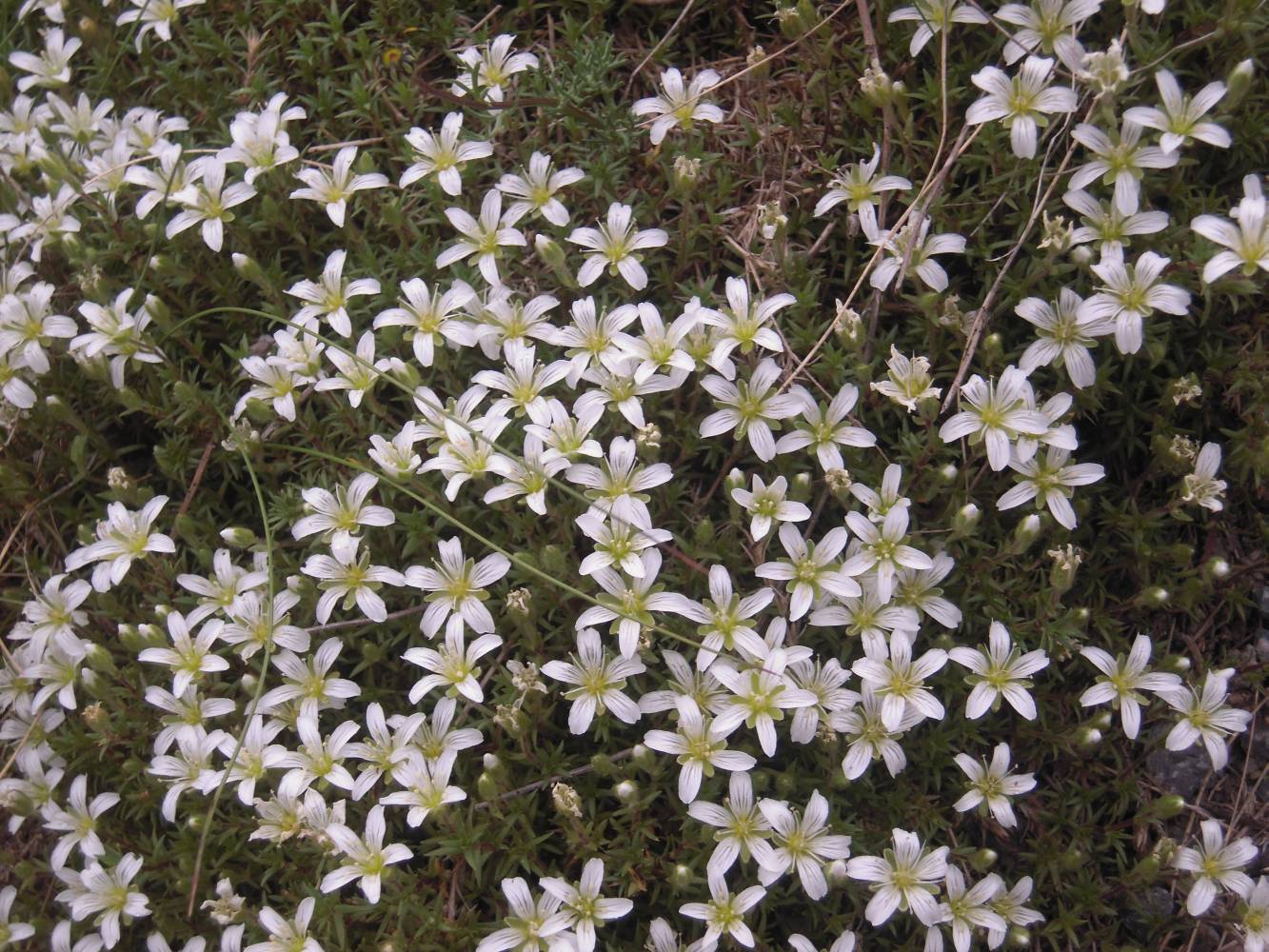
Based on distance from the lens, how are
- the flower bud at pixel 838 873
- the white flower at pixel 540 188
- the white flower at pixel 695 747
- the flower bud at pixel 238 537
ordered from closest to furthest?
the flower bud at pixel 838 873
the white flower at pixel 695 747
the flower bud at pixel 238 537
the white flower at pixel 540 188

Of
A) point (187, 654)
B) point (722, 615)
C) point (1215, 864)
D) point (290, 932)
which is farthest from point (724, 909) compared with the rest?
point (187, 654)

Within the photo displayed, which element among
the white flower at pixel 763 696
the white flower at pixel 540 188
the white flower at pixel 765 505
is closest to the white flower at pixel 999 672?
the white flower at pixel 763 696

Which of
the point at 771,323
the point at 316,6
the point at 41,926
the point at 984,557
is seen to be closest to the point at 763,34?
the point at 771,323

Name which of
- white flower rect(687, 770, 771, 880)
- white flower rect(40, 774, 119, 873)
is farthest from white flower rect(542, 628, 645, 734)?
white flower rect(40, 774, 119, 873)

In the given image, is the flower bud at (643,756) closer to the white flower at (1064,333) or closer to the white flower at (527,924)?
the white flower at (527,924)

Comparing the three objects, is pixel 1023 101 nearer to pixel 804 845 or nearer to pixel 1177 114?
pixel 1177 114

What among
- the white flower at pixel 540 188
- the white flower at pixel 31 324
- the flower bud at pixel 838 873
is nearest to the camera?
the flower bud at pixel 838 873

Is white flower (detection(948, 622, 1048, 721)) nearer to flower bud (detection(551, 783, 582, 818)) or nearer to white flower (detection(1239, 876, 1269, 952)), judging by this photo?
white flower (detection(1239, 876, 1269, 952))

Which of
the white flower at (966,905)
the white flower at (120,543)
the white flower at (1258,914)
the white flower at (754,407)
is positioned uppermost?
the white flower at (754,407)
